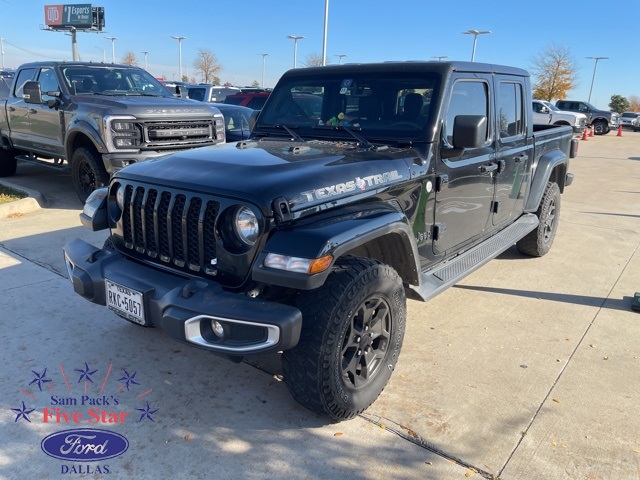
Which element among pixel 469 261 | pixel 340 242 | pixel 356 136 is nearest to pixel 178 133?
pixel 356 136

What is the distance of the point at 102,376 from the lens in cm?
327

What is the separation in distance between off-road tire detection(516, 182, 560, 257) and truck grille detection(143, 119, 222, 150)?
181 inches

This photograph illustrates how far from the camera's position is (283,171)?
2836mm

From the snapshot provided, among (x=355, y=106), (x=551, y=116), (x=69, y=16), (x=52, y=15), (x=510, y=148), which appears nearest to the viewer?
(x=355, y=106)

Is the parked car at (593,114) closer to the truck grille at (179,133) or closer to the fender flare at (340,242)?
the truck grille at (179,133)

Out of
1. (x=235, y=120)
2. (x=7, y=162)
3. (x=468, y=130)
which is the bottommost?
(x=7, y=162)

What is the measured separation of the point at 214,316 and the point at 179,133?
5553mm

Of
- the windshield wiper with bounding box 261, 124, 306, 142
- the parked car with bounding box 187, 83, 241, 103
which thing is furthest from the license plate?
the parked car with bounding box 187, 83, 241, 103

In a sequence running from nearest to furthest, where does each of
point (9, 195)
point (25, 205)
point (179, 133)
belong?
point (25, 205) → point (179, 133) → point (9, 195)

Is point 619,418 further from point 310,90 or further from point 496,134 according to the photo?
point 310,90

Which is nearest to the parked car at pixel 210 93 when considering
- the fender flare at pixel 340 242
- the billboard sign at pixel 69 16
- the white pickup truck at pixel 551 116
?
the fender flare at pixel 340 242

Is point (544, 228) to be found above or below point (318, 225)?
below

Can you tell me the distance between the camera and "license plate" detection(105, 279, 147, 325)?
2.70 meters

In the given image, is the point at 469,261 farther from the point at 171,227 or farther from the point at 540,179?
the point at 171,227
